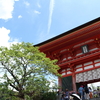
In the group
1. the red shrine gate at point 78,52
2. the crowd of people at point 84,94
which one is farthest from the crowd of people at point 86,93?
the red shrine gate at point 78,52

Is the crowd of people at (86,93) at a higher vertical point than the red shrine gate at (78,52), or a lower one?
lower

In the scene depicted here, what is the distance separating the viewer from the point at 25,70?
1163 cm

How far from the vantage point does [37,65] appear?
11.9 m

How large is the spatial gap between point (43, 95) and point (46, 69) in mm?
3005

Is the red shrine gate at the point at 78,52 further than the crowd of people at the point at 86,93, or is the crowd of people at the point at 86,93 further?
the red shrine gate at the point at 78,52

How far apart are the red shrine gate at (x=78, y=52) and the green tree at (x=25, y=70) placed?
3.90 metres

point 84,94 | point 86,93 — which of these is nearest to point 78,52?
point 84,94

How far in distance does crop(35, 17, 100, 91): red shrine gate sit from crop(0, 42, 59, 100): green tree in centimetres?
390

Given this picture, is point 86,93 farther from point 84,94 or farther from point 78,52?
point 78,52

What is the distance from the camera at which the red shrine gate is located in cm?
1381

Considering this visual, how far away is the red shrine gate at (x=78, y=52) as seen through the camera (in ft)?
45.3

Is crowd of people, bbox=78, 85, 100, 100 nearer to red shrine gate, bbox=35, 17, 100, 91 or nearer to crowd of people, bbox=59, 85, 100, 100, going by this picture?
crowd of people, bbox=59, 85, 100, 100

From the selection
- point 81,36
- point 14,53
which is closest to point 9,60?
point 14,53

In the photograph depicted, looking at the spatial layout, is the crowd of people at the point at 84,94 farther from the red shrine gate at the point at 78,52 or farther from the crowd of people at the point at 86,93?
the red shrine gate at the point at 78,52
